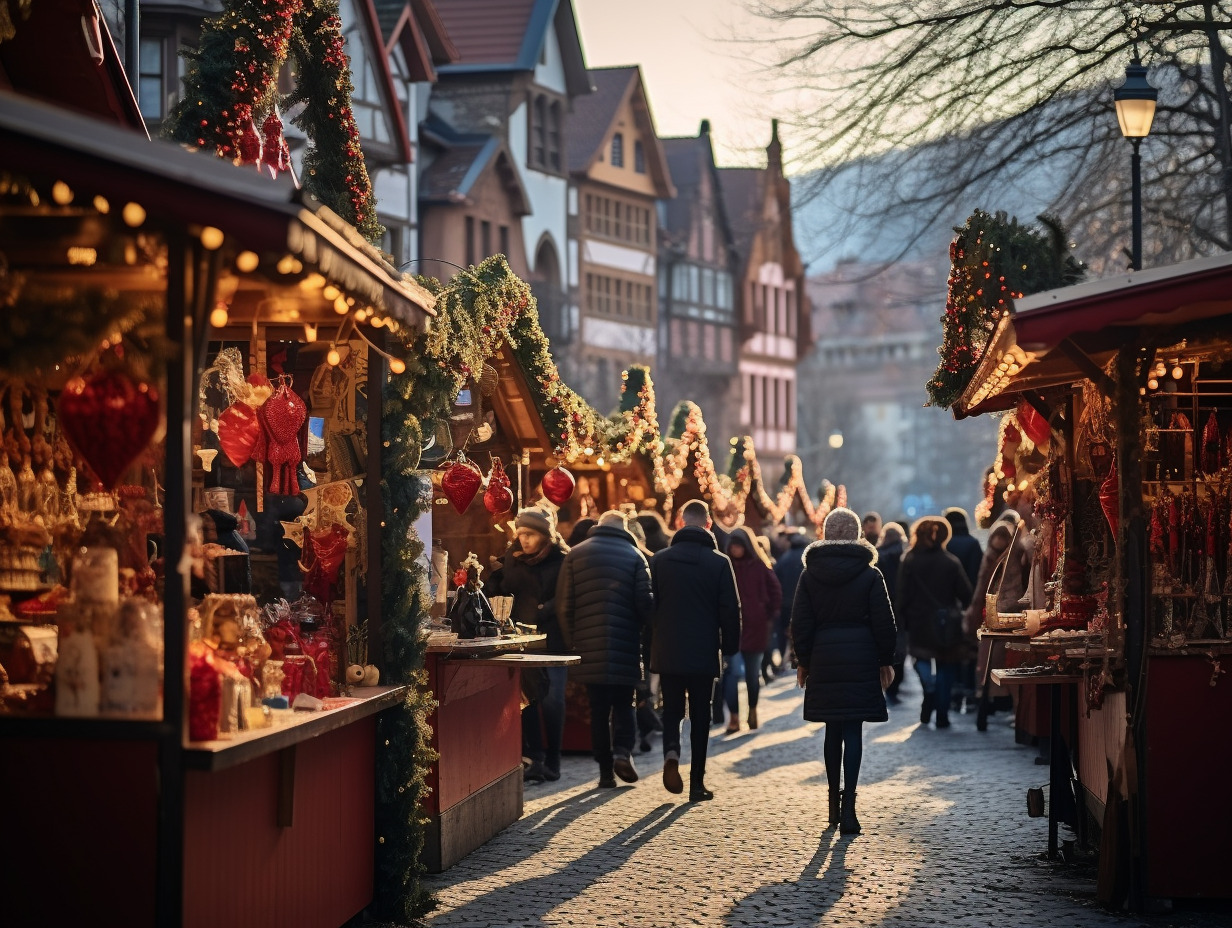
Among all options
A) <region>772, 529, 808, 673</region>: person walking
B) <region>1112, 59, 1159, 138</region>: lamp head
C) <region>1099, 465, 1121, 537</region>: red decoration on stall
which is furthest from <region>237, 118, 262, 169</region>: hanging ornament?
<region>772, 529, 808, 673</region>: person walking

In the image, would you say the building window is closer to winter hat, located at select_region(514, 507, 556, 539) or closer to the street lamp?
winter hat, located at select_region(514, 507, 556, 539)

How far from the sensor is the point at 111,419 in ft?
22.8

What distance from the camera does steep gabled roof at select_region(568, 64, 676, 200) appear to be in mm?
56188

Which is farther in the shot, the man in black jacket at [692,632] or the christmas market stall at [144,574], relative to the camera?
the man in black jacket at [692,632]

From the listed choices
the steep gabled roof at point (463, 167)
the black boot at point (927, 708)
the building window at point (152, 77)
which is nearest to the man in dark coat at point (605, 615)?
the black boot at point (927, 708)

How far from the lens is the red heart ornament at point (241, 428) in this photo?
1009 cm

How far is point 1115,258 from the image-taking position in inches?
1000

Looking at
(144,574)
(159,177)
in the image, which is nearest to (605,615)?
(144,574)

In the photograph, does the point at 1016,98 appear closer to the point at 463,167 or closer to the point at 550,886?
the point at 550,886

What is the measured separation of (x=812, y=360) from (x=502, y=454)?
393ft

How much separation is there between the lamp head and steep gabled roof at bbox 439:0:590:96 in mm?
34397

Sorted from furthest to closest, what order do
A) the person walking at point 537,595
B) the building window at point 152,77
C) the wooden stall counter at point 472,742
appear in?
the building window at point 152,77 → the person walking at point 537,595 → the wooden stall counter at point 472,742

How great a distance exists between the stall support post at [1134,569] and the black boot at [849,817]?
3.01 meters

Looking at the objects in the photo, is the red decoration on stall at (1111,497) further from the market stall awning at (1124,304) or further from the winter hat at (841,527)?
the winter hat at (841,527)
